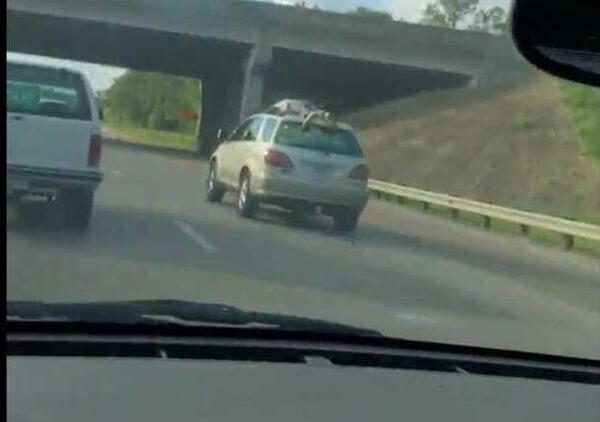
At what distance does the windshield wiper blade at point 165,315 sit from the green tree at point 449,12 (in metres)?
1.37

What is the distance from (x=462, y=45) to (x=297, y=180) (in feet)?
3.18

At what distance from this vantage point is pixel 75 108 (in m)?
6.40

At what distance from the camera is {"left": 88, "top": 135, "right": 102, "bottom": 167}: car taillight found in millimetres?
6309

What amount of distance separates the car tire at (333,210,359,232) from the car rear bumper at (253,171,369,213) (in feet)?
0.11

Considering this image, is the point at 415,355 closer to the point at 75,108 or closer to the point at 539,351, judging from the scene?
the point at 539,351

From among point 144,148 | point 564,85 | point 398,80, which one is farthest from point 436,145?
point 144,148

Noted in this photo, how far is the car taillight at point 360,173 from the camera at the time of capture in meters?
6.78

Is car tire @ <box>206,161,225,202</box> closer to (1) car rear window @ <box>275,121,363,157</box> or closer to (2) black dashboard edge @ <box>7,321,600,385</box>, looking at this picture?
(1) car rear window @ <box>275,121,363,157</box>

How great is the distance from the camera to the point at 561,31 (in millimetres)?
2592

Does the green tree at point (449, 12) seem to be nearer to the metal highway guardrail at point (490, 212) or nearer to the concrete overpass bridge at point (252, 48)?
the concrete overpass bridge at point (252, 48)

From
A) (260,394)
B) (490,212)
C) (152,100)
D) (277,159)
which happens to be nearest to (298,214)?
(277,159)

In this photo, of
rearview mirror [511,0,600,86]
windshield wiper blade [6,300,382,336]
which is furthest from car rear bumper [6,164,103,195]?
rearview mirror [511,0,600,86]

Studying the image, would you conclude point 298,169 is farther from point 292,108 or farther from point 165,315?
point 165,315

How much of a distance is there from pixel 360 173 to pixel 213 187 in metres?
0.69
